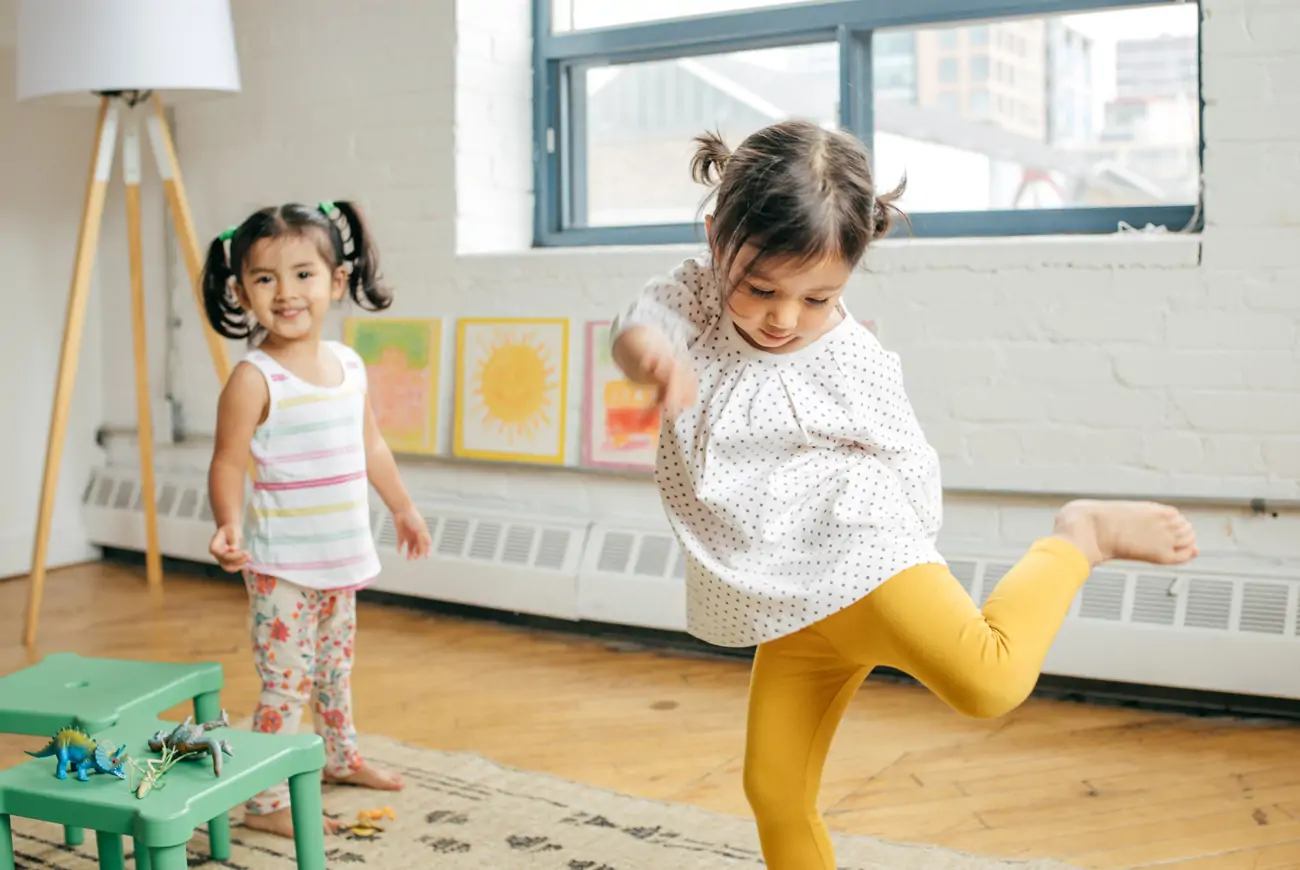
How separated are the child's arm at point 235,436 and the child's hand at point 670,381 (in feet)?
2.82

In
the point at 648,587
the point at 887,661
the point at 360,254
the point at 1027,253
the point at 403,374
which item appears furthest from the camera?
the point at 403,374

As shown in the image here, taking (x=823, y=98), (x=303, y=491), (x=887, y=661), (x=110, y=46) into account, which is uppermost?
(x=110, y=46)

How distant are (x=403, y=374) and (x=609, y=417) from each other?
614 millimetres

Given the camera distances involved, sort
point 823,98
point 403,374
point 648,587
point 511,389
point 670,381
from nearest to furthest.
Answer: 1. point 670,381
2. point 648,587
3. point 823,98
4. point 511,389
5. point 403,374

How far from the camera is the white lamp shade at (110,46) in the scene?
2965 mm

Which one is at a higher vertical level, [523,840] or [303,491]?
[303,491]

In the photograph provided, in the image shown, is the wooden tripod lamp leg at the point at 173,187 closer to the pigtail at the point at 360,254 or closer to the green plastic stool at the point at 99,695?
the pigtail at the point at 360,254

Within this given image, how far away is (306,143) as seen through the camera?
3553 mm

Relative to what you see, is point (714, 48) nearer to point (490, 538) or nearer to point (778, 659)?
point (490, 538)

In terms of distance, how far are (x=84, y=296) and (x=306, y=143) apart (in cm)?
73

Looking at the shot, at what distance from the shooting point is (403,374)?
11.1 ft

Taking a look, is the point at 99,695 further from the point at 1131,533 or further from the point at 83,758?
the point at 1131,533

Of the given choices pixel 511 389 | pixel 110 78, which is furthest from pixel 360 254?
pixel 110 78

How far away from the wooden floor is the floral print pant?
37cm
